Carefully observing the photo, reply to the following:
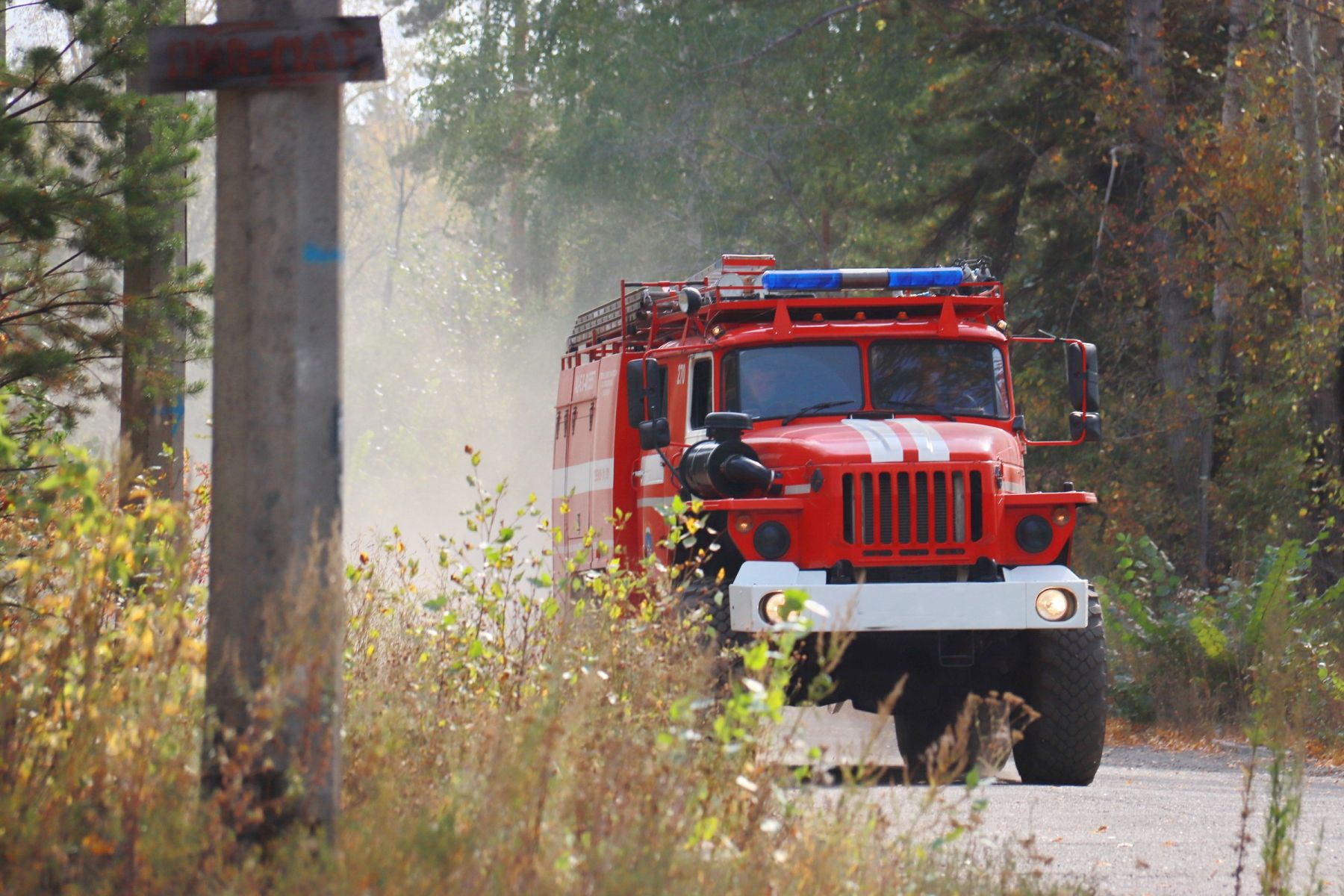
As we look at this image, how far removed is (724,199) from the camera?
1371 inches

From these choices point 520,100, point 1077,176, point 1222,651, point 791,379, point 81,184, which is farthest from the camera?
point 520,100

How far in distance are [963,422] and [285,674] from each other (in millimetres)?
6850

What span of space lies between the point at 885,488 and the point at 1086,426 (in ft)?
6.99

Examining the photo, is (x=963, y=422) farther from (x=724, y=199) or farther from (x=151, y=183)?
(x=724, y=199)

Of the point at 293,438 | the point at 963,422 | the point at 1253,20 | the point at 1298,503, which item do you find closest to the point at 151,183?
the point at 293,438

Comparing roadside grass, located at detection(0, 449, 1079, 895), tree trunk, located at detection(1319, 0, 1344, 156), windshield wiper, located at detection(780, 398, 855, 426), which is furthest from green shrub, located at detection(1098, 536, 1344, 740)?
roadside grass, located at detection(0, 449, 1079, 895)

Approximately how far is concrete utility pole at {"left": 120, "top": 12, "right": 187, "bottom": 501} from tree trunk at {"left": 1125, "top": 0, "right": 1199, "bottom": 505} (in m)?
13.0

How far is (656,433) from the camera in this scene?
35.5 feet

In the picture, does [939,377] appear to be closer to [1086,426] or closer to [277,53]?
[1086,426]

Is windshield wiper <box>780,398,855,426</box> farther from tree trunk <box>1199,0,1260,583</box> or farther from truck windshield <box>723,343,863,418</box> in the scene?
tree trunk <box>1199,0,1260,583</box>

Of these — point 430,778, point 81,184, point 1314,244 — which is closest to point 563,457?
point 81,184

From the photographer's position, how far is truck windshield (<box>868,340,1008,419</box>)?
35.9 ft

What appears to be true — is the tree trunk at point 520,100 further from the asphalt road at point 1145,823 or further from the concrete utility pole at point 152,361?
the asphalt road at point 1145,823

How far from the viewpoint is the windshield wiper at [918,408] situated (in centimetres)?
1087
